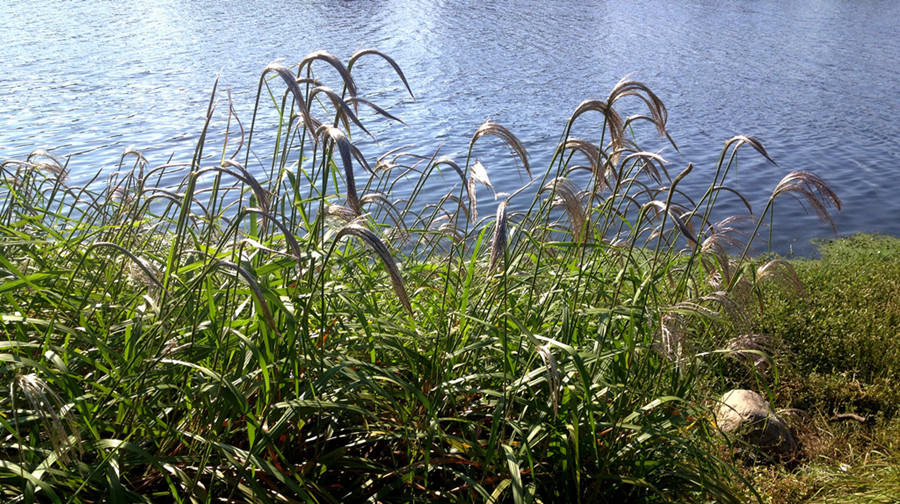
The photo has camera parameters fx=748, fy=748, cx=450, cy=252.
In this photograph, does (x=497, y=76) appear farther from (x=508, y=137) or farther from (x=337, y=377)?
(x=337, y=377)

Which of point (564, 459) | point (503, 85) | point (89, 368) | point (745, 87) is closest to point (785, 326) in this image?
point (564, 459)

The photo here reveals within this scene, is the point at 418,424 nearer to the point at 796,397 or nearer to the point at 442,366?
the point at 442,366

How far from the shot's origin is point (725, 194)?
445 inches

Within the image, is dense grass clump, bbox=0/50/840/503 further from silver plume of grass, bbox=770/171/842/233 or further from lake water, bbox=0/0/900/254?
lake water, bbox=0/0/900/254

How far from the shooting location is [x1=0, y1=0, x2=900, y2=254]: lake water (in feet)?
38.6

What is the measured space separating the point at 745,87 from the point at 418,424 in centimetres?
1641

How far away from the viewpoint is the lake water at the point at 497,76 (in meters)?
11.8

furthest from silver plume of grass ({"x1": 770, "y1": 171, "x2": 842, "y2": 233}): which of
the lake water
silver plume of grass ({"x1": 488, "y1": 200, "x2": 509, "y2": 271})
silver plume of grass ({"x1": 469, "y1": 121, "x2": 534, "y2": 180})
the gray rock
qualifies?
the lake water

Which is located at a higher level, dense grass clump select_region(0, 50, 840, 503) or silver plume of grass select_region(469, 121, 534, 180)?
silver plume of grass select_region(469, 121, 534, 180)

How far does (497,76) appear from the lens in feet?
56.2

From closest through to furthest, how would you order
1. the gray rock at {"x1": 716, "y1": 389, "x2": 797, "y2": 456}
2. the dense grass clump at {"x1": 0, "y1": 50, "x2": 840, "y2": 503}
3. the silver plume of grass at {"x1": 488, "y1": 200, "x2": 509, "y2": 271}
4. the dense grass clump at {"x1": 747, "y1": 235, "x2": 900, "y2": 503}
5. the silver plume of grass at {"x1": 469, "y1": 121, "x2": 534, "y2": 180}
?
the silver plume of grass at {"x1": 488, "y1": 200, "x2": 509, "y2": 271}
the dense grass clump at {"x1": 0, "y1": 50, "x2": 840, "y2": 503}
the silver plume of grass at {"x1": 469, "y1": 121, "x2": 534, "y2": 180}
the dense grass clump at {"x1": 747, "y1": 235, "x2": 900, "y2": 503}
the gray rock at {"x1": 716, "y1": 389, "x2": 797, "y2": 456}

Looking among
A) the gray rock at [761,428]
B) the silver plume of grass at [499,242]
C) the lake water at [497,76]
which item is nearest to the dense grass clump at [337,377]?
the silver plume of grass at [499,242]

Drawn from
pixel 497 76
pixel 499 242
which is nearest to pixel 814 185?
pixel 499 242

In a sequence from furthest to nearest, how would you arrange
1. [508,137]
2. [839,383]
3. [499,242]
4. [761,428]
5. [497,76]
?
1. [497,76]
2. [839,383]
3. [761,428]
4. [508,137]
5. [499,242]
